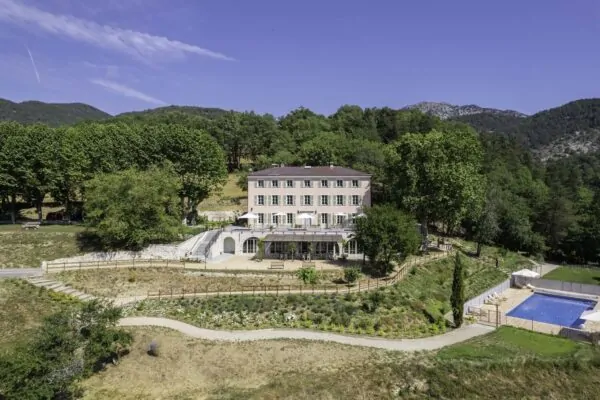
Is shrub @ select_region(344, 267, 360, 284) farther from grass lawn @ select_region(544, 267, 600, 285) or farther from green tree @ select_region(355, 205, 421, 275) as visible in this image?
grass lawn @ select_region(544, 267, 600, 285)

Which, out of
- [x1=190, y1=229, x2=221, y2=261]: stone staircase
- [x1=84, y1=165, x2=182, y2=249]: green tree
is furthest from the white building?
[x1=84, y1=165, x2=182, y2=249]: green tree

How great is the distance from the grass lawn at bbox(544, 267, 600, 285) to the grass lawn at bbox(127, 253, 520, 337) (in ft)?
64.7

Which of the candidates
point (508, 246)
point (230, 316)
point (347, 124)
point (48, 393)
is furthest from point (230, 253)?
point (347, 124)

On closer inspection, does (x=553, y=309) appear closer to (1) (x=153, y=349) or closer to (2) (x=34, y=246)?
(1) (x=153, y=349)

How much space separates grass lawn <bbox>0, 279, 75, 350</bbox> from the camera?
1022 inches

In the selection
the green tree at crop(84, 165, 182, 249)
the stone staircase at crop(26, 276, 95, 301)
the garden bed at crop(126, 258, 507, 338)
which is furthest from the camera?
the green tree at crop(84, 165, 182, 249)

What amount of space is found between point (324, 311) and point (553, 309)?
20.8m

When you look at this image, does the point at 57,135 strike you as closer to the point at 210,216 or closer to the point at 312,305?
the point at 210,216

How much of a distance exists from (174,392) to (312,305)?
11610mm

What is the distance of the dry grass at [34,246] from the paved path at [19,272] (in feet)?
2.87

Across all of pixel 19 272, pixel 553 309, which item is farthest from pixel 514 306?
pixel 19 272

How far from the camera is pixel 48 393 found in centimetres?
1775

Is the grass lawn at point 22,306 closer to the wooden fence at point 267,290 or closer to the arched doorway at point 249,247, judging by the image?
the wooden fence at point 267,290

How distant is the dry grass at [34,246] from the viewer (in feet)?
118
